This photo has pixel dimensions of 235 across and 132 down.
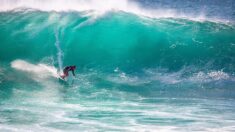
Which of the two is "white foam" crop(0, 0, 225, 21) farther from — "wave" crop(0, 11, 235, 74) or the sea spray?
→ the sea spray

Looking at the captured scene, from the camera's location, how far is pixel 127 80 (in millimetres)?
8516

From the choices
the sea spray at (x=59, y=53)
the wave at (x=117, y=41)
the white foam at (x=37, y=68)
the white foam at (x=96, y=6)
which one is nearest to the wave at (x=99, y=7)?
the white foam at (x=96, y=6)

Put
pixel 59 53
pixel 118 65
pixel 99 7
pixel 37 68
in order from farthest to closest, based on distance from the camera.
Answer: pixel 99 7, pixel 59 53, pixel 118 65, pixel 37 68

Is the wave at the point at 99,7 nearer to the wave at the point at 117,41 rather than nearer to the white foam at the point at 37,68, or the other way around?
the wave at the point at 117,41

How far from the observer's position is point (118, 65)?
357 inches

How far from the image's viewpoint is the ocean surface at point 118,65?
19.7 ft

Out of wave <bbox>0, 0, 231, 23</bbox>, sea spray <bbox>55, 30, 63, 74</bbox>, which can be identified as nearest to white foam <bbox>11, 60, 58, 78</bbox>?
sea spray <bbox>55, 30, 63, 74</bbox>

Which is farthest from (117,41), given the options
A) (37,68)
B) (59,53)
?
(37,68)

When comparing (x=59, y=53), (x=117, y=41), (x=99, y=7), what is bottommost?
(x=59, y=53)

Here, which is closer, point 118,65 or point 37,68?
point 37,68

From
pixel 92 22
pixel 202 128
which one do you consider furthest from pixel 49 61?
pixel 202 128

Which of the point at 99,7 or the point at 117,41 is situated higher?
the point at 99,7

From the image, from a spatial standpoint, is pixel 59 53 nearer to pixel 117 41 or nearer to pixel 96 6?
pixel 117 41

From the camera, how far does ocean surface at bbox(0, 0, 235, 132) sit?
6000mm
